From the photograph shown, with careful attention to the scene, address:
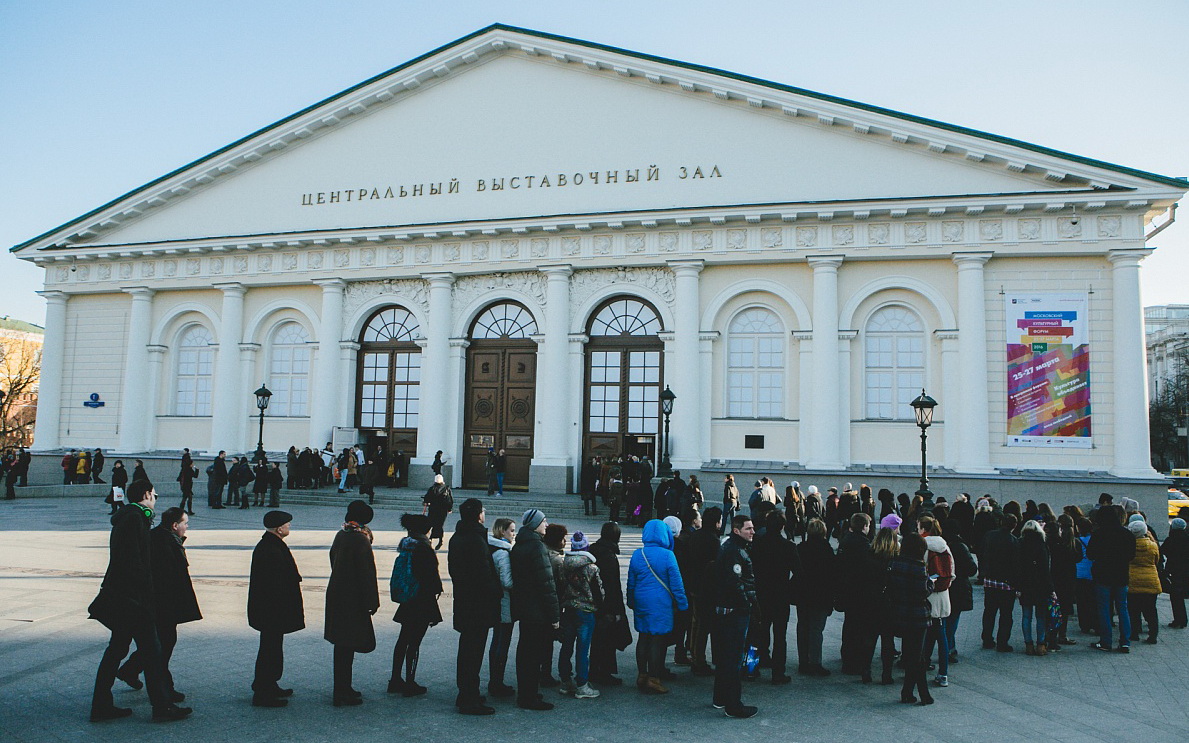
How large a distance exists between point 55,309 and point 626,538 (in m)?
24.1

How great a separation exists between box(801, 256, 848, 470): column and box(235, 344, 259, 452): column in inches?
700

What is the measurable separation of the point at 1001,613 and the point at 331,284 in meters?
22.6

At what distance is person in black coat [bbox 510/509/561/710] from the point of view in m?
6.79

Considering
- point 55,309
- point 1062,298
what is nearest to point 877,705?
point 1062,298

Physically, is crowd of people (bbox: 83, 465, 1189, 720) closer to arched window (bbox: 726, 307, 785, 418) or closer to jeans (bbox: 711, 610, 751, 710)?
jeans (bbox: 711, 610, 751, 710)

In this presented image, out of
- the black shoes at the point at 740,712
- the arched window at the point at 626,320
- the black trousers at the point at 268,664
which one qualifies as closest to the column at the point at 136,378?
the arched window at the point at 626,320

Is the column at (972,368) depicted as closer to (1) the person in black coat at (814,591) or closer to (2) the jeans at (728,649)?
(1) the person in black coat at (814,591)

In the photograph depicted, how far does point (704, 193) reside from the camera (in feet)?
77.6

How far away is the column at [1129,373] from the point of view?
20.1m

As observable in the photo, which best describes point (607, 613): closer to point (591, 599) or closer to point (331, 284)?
point (591, 599)

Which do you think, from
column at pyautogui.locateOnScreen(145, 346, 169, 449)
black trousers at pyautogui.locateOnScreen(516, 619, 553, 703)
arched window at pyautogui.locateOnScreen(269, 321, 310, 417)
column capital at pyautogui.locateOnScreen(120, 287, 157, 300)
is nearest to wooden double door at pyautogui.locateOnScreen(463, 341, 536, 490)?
arched window at pyautogui.locateOnScreen(269, 321, 310, 417)

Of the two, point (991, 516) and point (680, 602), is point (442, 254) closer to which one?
point (991, 516)

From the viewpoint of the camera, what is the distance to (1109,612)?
964 centimetres

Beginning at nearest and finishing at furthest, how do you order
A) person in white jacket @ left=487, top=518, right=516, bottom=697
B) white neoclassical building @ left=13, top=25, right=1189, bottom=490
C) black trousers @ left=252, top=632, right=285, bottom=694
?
black trousers @ left=252, top=632, right=285, bottom=694 → person in white jacket @ left=487, top=518, right=516, bottom=697 → white neoclassical building @ left=13, top=25, right=1189, bottom=490
